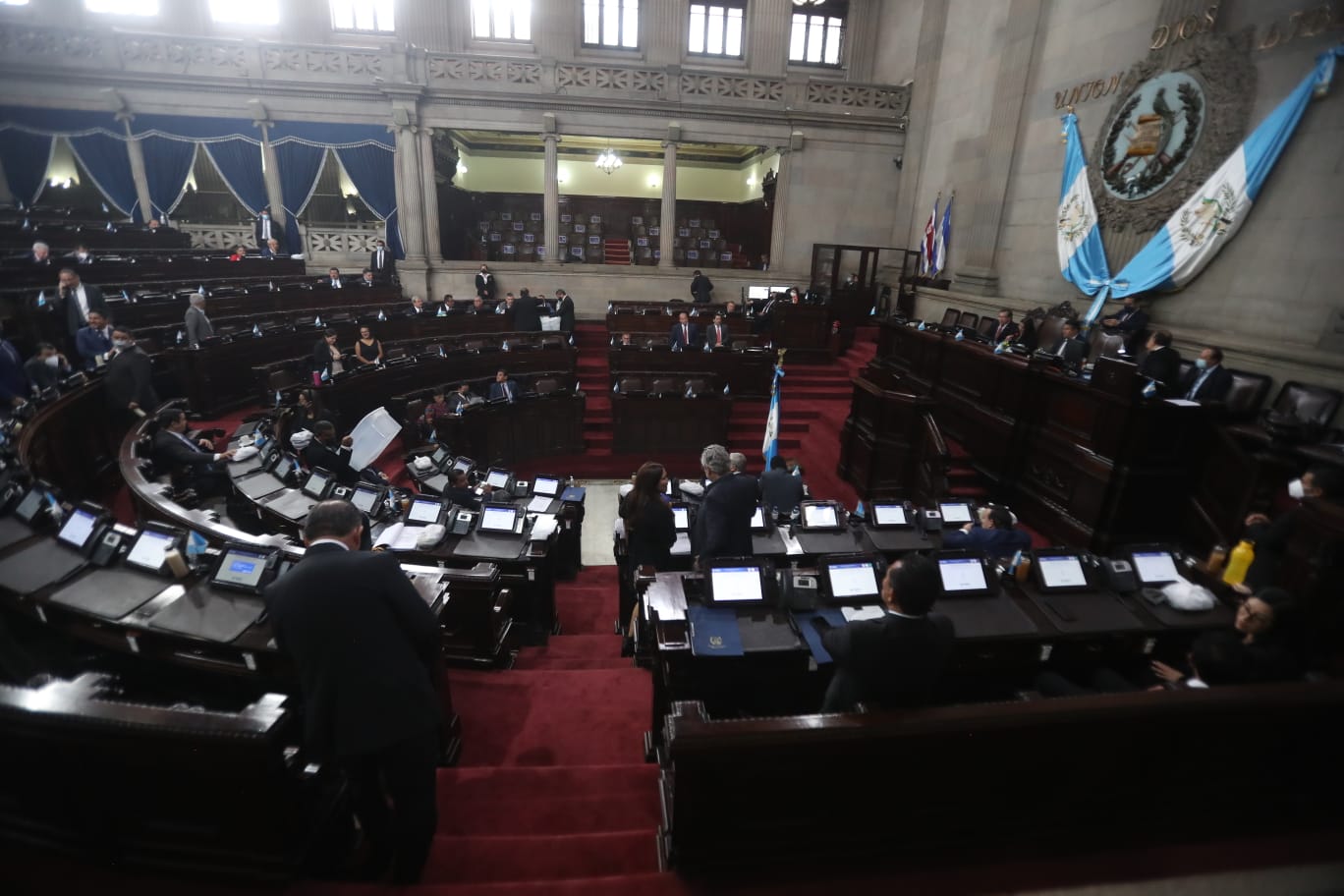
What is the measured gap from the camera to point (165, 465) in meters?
5.28

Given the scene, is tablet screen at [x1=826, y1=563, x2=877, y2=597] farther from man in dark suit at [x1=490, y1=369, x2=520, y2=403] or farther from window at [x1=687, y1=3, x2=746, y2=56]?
window at [x1=687, y1=3, x2=746, y2=56]

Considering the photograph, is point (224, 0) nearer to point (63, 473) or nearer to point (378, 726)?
point (63, 473)

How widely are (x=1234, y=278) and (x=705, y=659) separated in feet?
26.9

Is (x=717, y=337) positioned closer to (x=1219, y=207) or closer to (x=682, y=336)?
(x=682, y=336)

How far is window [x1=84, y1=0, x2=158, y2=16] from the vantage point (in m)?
13.7

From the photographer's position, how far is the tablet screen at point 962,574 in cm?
369

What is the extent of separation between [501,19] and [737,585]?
16.6 meters

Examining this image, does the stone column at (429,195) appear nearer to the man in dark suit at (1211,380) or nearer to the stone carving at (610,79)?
the stone carving at (610,79)

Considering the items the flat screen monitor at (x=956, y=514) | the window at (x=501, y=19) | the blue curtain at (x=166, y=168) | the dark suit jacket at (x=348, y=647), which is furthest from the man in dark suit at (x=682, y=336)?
the blue curtain at (x=166, y=168)

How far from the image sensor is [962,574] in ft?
12.2

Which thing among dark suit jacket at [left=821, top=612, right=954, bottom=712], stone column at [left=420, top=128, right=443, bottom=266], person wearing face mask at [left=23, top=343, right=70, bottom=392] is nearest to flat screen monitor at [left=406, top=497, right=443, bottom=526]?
dark suit jacket at [left=821, top=612, right=954, bottom=712]

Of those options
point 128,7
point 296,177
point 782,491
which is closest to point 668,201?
point 296,177

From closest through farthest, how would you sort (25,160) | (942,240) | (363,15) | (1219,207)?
(1219,207), (942,240), (25,160), (363,15)

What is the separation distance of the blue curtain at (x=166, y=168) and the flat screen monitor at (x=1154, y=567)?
701 inches
